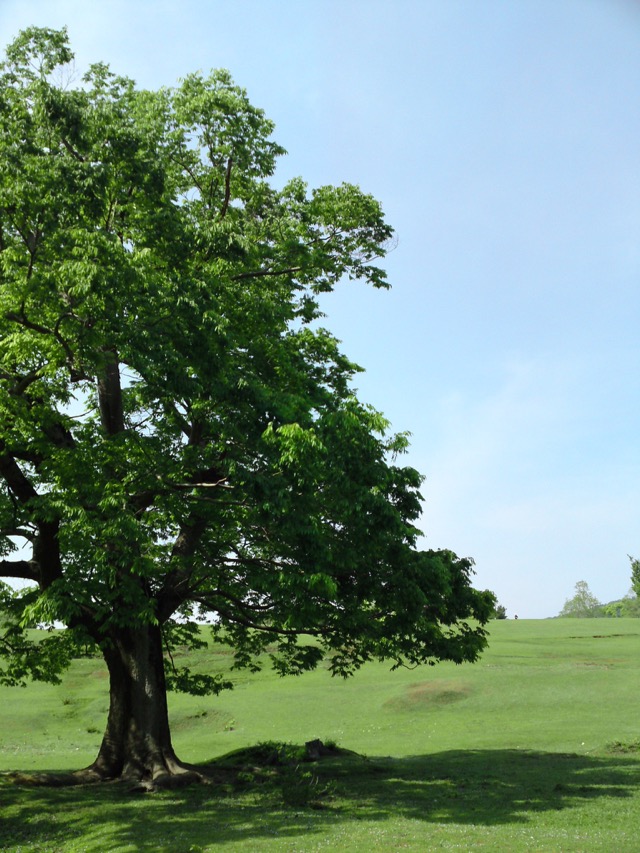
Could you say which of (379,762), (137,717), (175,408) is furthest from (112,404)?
(379,762)

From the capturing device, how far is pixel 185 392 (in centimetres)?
1856

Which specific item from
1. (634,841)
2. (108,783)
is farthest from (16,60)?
(634,841)

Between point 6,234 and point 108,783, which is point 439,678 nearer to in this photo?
point 108,783

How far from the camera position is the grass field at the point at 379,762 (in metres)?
14.9

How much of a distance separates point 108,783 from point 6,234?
16454 mm

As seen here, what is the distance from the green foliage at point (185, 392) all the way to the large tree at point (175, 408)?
8cm

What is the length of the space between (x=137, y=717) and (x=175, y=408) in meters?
9.63

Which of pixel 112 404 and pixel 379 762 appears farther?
pixel 379 762

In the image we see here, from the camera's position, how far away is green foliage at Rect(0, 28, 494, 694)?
59.7 ft

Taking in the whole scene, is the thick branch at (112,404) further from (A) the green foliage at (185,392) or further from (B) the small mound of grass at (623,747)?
(B) the small mound of grass at (623,747)

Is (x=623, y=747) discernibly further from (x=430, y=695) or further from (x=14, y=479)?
(x=14, y=479)

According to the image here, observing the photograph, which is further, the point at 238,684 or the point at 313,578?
the point at 238,684

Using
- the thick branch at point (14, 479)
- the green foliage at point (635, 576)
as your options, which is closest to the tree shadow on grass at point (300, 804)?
the thick branch at point (14, 479)

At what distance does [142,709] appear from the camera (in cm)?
2283
